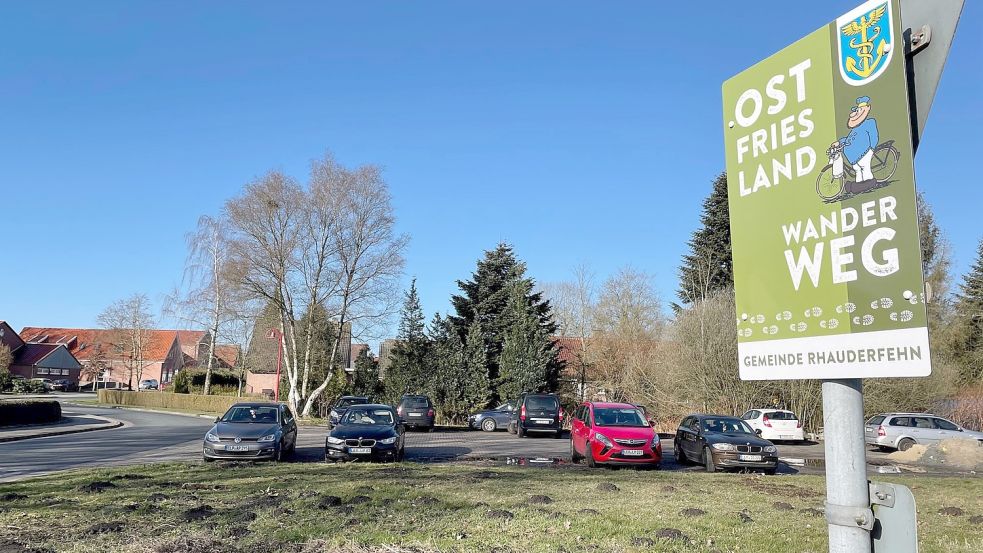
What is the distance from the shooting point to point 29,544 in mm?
6695

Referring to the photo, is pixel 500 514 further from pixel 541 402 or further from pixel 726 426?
pixel 541 402

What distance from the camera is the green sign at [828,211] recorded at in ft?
7.96

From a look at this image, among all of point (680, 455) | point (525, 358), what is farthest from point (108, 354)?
point (680, 455)

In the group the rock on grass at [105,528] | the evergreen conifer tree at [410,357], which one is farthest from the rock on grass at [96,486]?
the evergreen conifer tree at [410,357]

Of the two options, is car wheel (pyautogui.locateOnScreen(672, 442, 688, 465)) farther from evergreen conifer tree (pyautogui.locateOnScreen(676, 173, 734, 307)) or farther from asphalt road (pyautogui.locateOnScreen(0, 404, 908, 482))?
evergreen conifer tree (pyautogui.locateOnScreen(676, 173, 734, 307))

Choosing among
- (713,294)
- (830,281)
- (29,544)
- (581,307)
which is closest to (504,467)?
(29,544)

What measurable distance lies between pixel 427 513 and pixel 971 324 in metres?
Result: 41.2

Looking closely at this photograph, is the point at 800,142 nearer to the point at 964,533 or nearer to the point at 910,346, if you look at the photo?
the point at 910,346

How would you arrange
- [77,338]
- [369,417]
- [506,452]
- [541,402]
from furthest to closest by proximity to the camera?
[77,338], [541,402], [506,452], [369,417]

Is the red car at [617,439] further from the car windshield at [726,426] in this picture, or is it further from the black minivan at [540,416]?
the black minivan at [540,416]

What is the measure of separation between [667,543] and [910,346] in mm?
4908

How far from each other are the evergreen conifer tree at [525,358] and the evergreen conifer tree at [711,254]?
9.77 m

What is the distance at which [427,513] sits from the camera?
809cm

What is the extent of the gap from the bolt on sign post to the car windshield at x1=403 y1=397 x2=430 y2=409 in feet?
96.7
